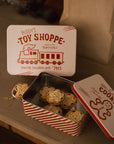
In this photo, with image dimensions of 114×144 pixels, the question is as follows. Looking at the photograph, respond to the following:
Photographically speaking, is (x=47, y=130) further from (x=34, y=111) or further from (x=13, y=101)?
(x=13, y=101)

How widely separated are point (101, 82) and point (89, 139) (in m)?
0.25

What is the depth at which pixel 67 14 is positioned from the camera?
49.5 inches

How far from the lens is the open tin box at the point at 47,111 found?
34.4 inches

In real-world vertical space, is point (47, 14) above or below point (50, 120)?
above

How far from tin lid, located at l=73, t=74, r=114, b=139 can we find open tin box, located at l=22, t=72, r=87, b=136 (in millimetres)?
52

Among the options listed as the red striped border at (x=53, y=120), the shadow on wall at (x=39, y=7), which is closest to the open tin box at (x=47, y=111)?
the red striped border at (x=53, y=120)

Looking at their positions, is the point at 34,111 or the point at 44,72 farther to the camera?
the point at 44,72

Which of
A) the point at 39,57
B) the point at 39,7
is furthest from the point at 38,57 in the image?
the point at 39,7

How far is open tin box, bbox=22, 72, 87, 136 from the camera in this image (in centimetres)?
87

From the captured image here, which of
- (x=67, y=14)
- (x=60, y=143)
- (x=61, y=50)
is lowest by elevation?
(x=60, y=143)

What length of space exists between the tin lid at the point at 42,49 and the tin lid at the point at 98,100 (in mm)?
182

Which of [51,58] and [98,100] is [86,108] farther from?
[51,58]

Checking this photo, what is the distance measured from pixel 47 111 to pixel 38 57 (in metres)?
0.32

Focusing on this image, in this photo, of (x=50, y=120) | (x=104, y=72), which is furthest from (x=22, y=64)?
(x=104, y=72)
